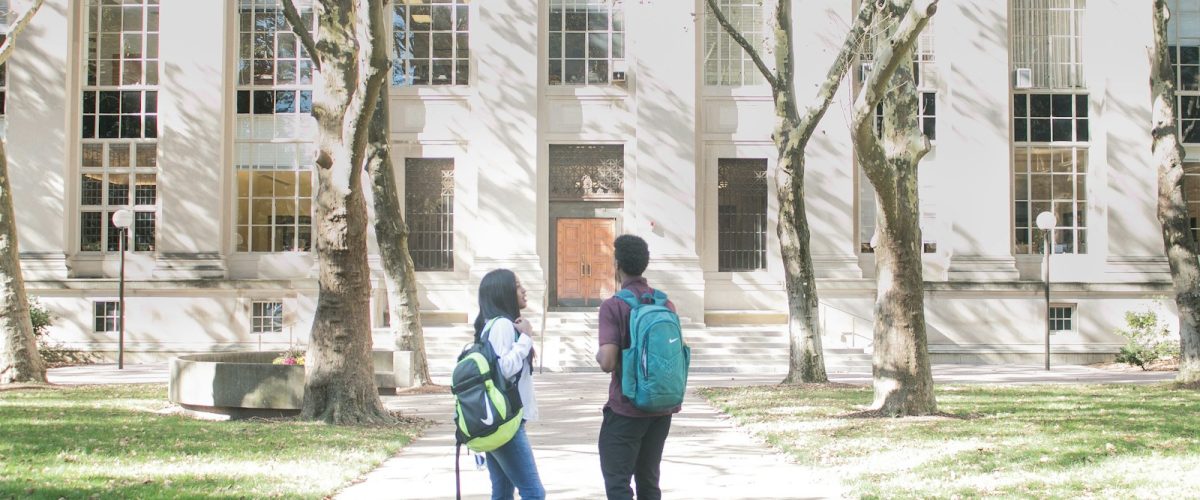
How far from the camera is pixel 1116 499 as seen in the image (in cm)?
796

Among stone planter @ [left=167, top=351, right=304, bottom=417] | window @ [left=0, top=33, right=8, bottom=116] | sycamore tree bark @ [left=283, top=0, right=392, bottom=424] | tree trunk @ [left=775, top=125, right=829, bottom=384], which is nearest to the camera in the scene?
sycamore tree bark @ [left=283, top=0, right=392, bottom=424]

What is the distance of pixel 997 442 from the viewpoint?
35.6ft

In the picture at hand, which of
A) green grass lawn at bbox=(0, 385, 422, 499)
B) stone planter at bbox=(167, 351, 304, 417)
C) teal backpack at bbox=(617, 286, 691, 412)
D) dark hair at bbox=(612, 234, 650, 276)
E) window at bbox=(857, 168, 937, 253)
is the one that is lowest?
green grass lawn at bbox=(0, 385, 422, 499)

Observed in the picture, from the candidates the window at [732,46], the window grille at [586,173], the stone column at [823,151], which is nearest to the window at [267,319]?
the window grille at [586,173]

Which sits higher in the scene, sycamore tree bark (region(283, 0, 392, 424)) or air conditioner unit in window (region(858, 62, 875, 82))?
air conditioner unit in window (region(858, 62, 875, 82))

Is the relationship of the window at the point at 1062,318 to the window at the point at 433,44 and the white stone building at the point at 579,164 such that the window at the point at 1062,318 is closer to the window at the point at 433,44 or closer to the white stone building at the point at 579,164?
the white stone building at the point at 579,164

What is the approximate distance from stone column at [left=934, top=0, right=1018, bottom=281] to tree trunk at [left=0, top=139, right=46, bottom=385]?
1888cm

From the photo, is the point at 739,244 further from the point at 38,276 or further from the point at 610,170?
the point at 38,276

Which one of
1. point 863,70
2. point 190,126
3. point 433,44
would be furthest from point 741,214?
point 190,126

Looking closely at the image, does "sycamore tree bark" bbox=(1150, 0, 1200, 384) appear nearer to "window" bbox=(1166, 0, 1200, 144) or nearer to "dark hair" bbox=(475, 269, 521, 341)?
"window" bbox=(1166, 0, 1200, 144)

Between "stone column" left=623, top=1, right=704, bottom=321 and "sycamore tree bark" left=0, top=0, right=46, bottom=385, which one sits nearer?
"sycamore tree bark" left=0, top=0, right=46, bottom=385

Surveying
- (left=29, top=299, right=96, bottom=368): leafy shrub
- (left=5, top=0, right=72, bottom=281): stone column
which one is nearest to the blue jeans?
(left=29, top=299, right=96, bottom=368): leafy shrub

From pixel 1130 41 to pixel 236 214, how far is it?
20.8 metres

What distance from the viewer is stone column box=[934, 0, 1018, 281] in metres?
26.8
